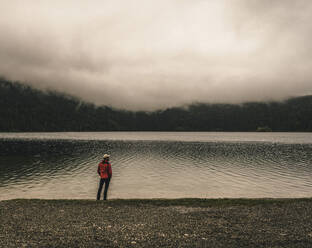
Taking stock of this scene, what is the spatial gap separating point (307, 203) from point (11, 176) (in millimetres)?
46127

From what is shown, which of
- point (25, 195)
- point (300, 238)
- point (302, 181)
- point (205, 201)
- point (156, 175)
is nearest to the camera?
point (300, 238)

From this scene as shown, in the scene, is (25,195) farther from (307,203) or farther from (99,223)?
(307,203)

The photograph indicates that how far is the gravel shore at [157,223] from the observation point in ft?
45.6

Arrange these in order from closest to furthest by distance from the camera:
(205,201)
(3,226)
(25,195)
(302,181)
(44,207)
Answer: (3,226), (44,207), (205,201), (25,195), (302,181)

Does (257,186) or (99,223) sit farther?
(257,186)

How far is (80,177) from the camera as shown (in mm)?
45531

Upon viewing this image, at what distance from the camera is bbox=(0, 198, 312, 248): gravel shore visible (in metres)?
13.9

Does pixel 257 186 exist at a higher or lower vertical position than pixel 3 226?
lower

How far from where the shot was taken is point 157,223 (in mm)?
17438

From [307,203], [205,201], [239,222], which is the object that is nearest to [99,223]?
[239,222]

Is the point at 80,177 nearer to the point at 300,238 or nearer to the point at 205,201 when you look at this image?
the point at 205,201

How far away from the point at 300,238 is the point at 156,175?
35.3 m

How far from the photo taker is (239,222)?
17672 millimetres

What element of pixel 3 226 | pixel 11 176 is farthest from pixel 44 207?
pixel 11 176
